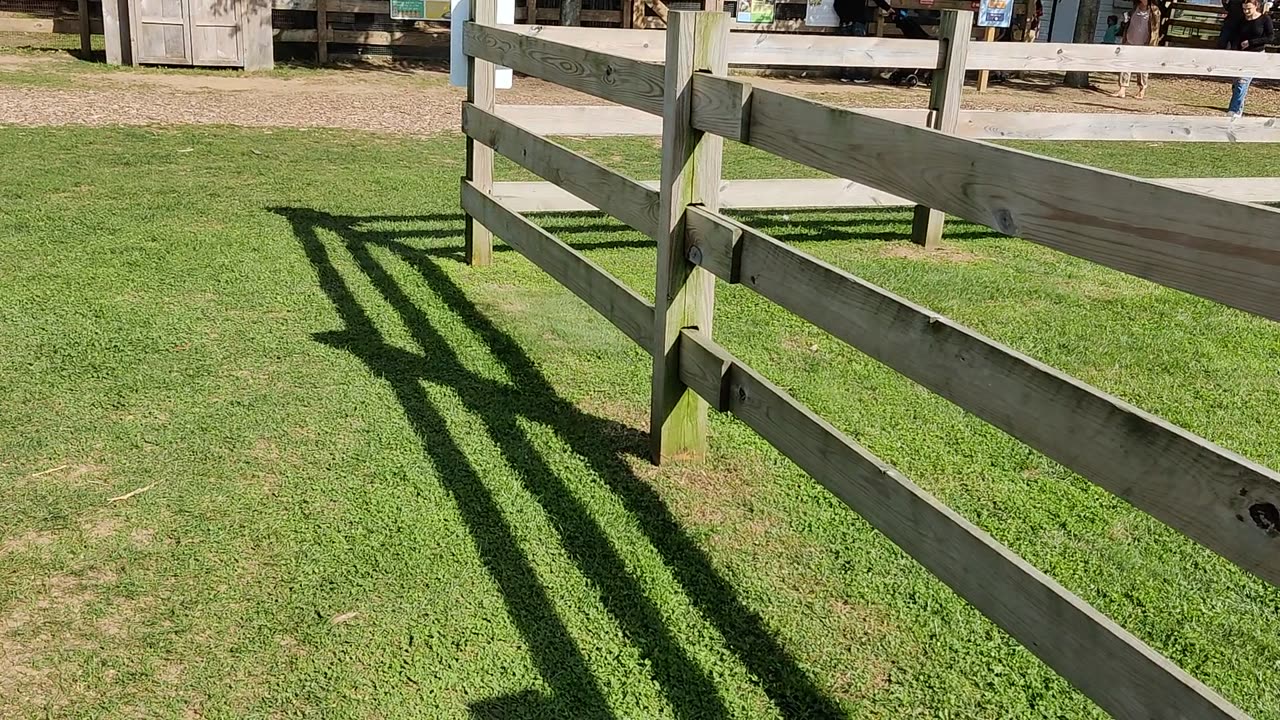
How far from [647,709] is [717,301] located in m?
3.50

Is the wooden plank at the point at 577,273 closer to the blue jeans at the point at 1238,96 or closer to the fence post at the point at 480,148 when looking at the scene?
the fence post at the point at 480,148

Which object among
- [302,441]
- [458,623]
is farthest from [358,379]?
[458,623]

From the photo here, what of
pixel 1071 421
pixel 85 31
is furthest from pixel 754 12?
pixel 1071 421

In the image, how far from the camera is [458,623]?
9.59 ft

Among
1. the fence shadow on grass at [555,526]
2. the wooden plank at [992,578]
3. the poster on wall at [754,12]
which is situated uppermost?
the poster on wall at [754,12]

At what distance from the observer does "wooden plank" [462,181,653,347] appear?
4066 millimetres

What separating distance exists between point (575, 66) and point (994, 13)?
15.4 metres

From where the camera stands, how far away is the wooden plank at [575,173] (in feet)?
13.1

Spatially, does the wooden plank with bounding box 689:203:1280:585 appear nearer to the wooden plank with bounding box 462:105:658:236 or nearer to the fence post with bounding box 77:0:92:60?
the wooden plank with bounding box 462:105:658:236

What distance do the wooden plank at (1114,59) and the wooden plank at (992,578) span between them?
458 centimetres

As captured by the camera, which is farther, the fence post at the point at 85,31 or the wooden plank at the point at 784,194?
the fence post at the point at 85,31

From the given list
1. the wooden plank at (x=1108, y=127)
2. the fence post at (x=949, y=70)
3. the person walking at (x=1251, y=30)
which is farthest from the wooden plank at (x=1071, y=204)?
the person walking at (x=1251, y=30)

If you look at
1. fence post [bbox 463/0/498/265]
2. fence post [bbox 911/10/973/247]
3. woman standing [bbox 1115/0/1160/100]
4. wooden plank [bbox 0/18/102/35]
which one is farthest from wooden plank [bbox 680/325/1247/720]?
wooden plank [bbox 0/18/102/35]

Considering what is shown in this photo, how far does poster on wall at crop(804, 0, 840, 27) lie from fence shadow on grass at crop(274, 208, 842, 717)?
1518 cm
